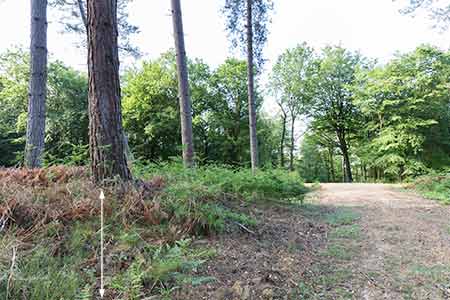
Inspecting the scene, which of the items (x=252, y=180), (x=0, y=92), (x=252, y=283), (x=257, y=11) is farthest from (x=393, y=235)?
(x=0, y=92)

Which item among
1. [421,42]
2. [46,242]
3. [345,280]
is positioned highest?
[421,42]

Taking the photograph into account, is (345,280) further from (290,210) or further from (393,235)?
(290,210)

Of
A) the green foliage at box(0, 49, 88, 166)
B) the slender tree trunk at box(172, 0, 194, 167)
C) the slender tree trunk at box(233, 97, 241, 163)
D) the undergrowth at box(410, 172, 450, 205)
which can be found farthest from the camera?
the slender tree trunk at box(233, 97, 241, 163)

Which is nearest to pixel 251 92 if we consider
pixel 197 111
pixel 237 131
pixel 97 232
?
pixel 97 232

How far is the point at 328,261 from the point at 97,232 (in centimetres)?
215

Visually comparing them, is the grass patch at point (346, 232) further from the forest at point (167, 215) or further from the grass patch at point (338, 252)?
the grass patch at point (338, 252)

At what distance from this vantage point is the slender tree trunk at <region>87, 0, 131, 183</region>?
284 centimetres

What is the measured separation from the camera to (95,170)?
2.86 metres

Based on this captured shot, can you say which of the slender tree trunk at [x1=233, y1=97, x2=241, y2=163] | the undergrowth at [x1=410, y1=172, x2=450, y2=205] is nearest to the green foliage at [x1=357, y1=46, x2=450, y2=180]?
the undergrowth at [x1=410, y1=172, x2=450, y2=205]

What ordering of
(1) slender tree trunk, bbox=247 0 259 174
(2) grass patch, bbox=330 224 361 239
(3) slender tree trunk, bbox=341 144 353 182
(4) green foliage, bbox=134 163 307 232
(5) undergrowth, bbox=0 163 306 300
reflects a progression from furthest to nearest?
(3) slender tree trunk, bbox=341 144 353 182 < (1) slender tree trunk, bbox=247 0 259 174 < (2) grass patch, bbox=330 224 361 239 < (4) green foliage, bbox=134 163 307 232 < (5) undergrowth, bbox=0 163 306 300

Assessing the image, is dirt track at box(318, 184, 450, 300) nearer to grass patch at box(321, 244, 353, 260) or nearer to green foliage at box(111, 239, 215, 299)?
grass patch at box(321, 244, 353, 260)

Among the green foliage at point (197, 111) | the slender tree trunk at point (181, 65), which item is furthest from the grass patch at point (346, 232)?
the green foliage at point (197, 111)

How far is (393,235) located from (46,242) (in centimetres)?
394

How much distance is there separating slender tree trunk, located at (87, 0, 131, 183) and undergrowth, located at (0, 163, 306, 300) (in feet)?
0.80
